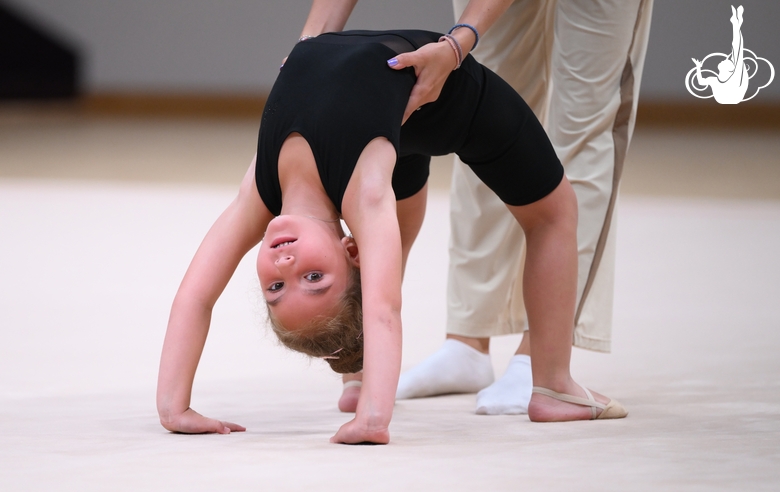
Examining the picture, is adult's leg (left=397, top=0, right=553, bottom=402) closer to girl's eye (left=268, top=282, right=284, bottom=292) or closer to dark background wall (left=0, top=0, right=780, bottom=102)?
girl's eye (left=268, top=282, right=284, bottom=292)

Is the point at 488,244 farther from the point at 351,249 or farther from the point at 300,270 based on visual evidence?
the point at 300,270

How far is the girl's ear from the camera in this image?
5.03 feet

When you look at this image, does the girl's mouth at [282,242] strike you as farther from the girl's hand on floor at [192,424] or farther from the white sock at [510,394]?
the white sock at [510,394]

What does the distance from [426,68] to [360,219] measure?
0.31 meters

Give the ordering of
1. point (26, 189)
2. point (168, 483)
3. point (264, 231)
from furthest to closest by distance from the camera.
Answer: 1. point (26, 189)
2. point (264, 231)
3. point (168, 483)

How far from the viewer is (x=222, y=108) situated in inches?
418

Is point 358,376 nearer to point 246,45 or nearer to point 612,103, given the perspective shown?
point 612,103

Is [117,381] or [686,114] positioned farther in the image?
[686,114]

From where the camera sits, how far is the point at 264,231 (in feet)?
5.41

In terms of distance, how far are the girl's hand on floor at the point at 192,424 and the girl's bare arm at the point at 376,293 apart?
0.23 meters

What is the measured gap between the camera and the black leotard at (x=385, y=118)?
1512 mm

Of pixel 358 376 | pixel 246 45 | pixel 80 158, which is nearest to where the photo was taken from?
pixel 358 376

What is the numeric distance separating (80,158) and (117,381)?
17.7ft

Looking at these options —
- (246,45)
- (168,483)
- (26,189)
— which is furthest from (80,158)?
(168,483)
